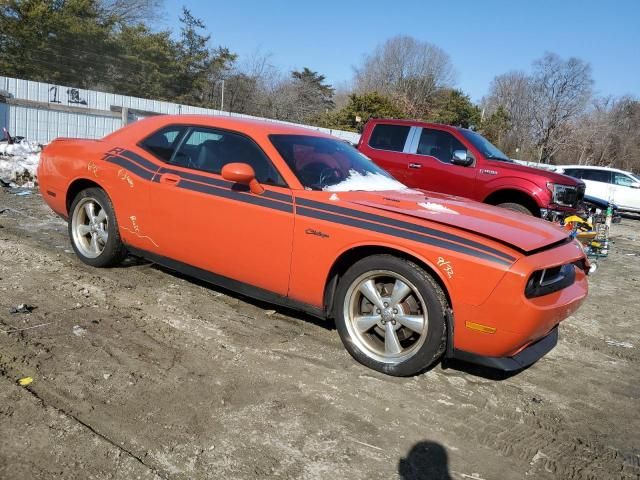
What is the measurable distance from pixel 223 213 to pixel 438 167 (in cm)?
509

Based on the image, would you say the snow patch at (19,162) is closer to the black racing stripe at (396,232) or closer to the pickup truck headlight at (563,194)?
the black racing stripe at (396,232)

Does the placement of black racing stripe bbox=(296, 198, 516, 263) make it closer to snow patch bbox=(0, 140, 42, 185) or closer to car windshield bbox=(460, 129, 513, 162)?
car windshield bbox=(460, 129, 513, 162)

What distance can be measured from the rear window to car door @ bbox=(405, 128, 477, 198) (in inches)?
8.9

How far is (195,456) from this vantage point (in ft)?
7.77

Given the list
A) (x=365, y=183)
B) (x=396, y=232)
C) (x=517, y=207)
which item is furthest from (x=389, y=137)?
(x=396, y=232)

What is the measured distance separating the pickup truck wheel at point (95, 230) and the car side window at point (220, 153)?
2.96ft

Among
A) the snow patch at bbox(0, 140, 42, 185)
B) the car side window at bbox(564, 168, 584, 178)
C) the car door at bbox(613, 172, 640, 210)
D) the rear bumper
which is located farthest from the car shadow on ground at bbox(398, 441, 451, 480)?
the car door at bbox(613, 172, 640, 210)

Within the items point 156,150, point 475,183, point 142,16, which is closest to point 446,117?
point 142,16

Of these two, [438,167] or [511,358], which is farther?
[438,167]

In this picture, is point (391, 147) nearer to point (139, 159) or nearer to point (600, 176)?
point (139, 159)

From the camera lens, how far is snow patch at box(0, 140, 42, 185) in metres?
9.88

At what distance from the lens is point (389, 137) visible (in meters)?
8.80

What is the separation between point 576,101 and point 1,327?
54.1 metres

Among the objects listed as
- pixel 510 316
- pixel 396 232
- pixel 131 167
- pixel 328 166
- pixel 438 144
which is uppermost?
pixel 438 144
